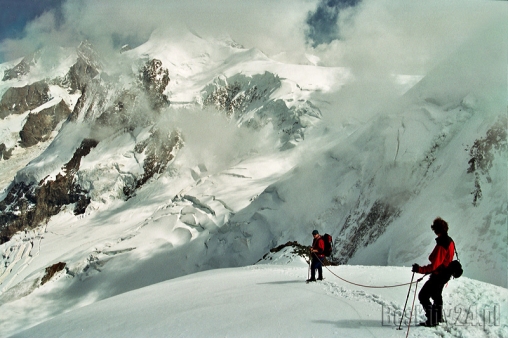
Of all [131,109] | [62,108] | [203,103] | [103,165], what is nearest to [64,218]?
[103,165]

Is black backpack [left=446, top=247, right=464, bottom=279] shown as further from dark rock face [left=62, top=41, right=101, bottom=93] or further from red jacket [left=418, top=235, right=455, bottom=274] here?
dark rock face [left=62, top=41, right=101, bottom=93]

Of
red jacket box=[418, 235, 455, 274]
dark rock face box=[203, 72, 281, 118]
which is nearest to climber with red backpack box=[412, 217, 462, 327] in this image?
red jacket box=[418, 235, 455, 274]

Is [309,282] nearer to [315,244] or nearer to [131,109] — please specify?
[315,244]

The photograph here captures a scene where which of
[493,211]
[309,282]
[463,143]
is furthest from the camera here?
[463,143]

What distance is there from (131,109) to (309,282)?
127 meters

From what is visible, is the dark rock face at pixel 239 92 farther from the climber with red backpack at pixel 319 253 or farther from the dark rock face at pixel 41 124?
the dark rock face at pixel 41 124

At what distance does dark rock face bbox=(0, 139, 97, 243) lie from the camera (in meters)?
118

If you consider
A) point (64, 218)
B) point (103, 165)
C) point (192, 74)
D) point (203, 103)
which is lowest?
A: point (64, 218)

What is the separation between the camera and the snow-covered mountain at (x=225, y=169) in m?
26.0

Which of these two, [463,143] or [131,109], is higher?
[131,109]

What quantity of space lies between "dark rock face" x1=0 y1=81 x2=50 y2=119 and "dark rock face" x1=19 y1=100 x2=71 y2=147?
381 inches

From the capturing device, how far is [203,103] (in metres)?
117

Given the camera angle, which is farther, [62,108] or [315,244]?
[62,108]

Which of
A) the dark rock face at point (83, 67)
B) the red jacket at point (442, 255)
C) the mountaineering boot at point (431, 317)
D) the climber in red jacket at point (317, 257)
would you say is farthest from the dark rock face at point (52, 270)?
the dark rock face at point (83, 67)
